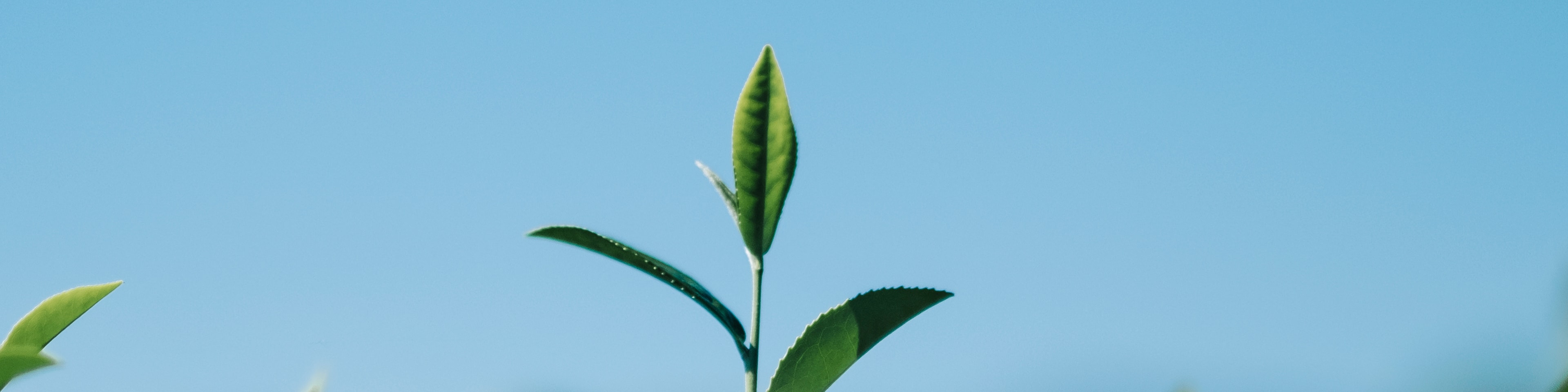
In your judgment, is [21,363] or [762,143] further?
[762,143]

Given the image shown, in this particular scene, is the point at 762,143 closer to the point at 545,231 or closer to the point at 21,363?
the point at 545,231

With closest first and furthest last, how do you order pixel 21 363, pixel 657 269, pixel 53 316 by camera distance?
1. pixel 21 363
2. pixel 657 269
3. pixel 53 316

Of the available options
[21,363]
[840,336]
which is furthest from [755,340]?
[21,363]

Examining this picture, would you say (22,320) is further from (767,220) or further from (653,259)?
(767,220)

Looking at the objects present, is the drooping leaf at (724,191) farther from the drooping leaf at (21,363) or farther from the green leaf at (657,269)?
the drooping leaf at (21,363)

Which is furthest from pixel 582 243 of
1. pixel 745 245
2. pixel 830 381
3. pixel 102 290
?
pixel 102 290

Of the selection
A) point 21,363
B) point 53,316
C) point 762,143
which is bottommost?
point 21,363
